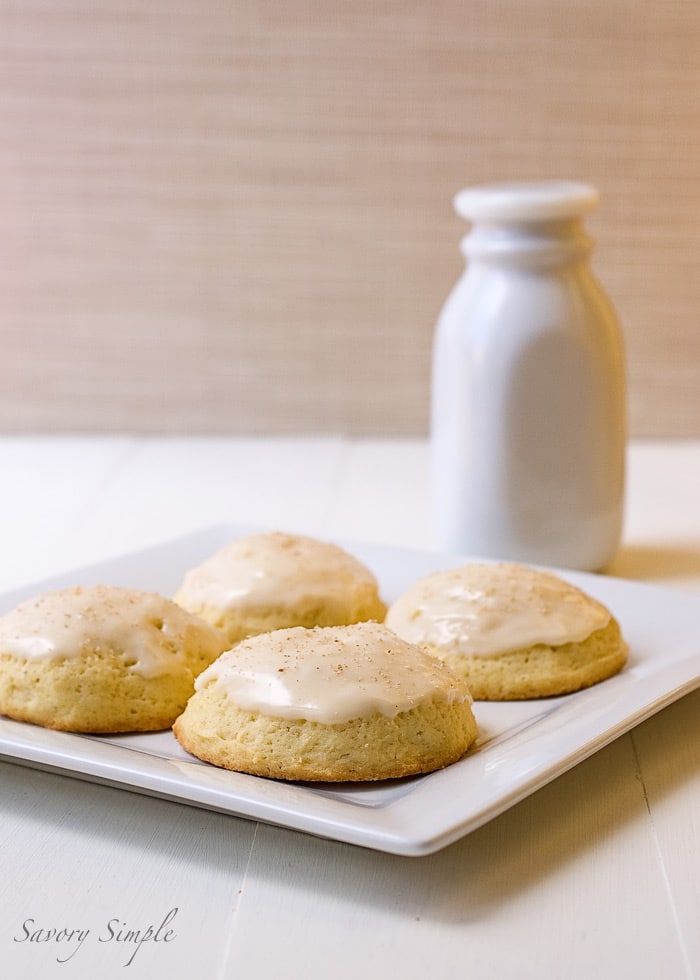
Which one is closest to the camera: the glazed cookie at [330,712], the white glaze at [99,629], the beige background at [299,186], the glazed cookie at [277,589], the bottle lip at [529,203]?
the glazed cookie at [330,712]

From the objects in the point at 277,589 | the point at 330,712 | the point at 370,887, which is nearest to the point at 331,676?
the point at 330,712

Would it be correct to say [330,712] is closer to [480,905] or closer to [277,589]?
[480,905]

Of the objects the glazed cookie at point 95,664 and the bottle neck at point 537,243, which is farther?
the bottle neck at point 537,243

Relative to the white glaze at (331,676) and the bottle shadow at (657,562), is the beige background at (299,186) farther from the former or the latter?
the white glaze at (331,676)

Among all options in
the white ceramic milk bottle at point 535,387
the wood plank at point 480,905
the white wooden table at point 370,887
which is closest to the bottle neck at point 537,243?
the white ceramic milk bottle at point 535,387

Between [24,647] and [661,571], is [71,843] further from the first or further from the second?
[661,571]

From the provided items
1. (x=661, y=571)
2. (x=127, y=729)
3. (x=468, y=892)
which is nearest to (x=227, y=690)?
(x=127, y=729)

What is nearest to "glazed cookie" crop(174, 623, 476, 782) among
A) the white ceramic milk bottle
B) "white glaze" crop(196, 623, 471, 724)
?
"white glaze" crop(196, 623, 471, 724)
